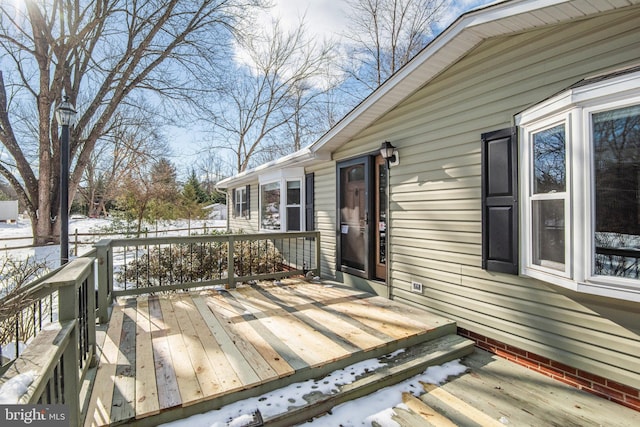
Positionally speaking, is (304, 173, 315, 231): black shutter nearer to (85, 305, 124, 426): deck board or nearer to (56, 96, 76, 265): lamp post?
(85, 305, 124, 426): deck board

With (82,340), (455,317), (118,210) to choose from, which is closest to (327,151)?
(455,317)

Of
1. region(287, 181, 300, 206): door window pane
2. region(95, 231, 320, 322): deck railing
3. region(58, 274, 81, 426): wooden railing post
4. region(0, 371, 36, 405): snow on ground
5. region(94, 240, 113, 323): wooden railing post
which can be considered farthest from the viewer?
region(287, 181, 300, 206): door window pane

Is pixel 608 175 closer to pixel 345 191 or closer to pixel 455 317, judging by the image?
pixel 455 317

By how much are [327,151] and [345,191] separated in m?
0.88

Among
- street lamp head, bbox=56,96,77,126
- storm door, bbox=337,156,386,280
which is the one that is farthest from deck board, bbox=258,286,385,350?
street lamp head, bbox=56,96,77,126

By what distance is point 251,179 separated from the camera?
373 inches

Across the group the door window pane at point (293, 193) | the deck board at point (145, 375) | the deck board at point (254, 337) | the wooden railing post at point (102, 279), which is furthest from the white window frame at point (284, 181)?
the deck board at point (145, 375)

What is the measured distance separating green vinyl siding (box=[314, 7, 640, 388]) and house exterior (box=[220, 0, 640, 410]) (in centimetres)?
1

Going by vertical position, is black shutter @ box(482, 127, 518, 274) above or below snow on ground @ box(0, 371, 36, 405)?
above

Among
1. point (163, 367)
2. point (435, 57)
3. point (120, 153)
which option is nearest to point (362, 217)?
point (435, 57)

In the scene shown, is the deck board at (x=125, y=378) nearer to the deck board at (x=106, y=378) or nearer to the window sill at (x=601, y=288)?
the deck board at (x=106, y=378)

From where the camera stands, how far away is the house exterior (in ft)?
7.43

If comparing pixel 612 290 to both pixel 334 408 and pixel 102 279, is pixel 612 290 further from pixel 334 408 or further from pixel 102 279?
pixel 102 279

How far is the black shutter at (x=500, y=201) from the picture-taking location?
293 cm
